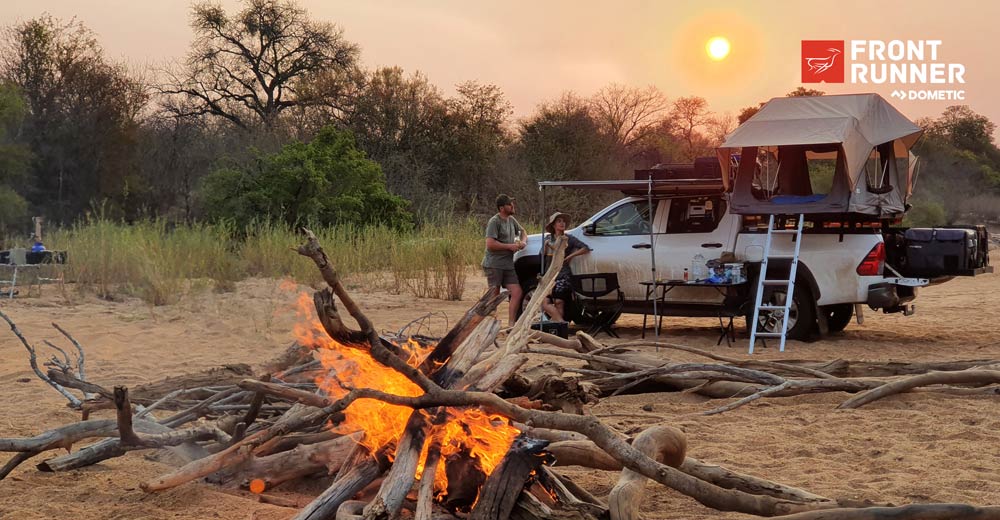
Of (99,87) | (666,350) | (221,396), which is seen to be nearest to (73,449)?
(221,396)

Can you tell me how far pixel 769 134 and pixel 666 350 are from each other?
102 inches

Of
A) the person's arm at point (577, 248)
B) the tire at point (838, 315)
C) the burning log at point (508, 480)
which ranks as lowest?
the tire at point (838, 315)

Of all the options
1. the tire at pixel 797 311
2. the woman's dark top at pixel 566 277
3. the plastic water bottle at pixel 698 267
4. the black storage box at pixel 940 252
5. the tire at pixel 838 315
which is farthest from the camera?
the woman's dark top at pixel 566 277

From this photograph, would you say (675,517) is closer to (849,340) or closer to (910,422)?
(910,422)

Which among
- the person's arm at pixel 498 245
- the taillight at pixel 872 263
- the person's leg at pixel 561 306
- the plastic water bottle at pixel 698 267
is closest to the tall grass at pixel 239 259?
the person's leg at pixel 561 306

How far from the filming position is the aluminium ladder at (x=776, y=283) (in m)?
10.6

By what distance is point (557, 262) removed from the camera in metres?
4.97

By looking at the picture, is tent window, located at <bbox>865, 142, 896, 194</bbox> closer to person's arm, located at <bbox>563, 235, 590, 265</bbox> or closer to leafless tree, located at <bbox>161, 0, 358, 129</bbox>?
person's arm, located at <bbox>563, 235, 590, 265</bbox>

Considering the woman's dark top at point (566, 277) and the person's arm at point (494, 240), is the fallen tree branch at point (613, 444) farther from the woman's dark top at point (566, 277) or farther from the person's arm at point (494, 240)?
the woman's dark top at point (566, 277)

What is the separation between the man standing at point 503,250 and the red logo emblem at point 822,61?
856cm

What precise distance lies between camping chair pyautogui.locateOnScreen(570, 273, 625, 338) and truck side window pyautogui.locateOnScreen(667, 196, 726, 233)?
3.08ft

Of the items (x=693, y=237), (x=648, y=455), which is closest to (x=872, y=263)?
(x=693, y=237)

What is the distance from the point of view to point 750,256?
11398 mm

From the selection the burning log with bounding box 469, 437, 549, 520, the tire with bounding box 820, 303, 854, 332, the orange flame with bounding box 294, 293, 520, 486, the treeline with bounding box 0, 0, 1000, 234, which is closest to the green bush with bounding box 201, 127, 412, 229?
the treeline with bounding box 0, 0, 1000, 234
